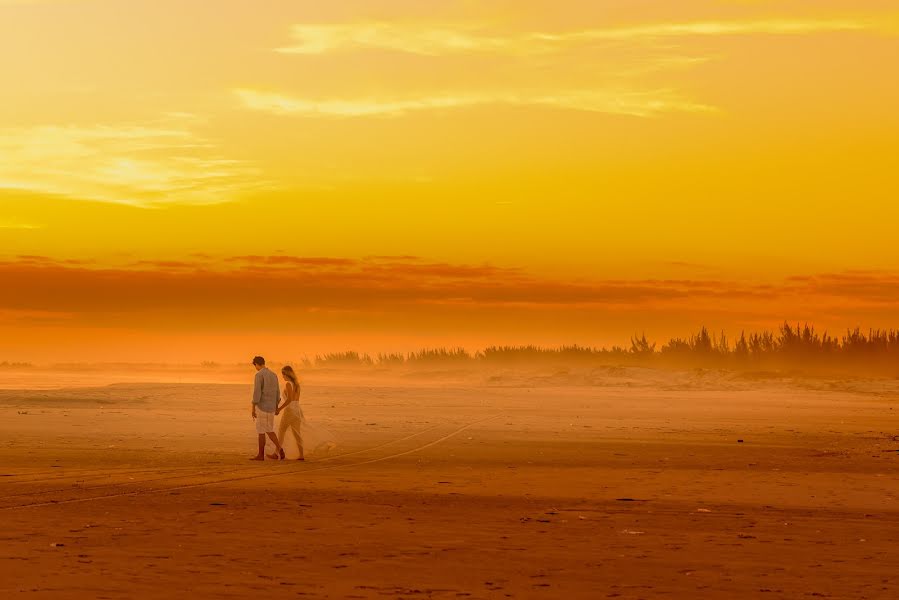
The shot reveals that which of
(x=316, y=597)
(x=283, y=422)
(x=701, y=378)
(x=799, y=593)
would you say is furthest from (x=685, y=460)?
(x=701, y=378)

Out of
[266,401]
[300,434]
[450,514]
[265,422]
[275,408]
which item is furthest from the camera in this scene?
[275,408]

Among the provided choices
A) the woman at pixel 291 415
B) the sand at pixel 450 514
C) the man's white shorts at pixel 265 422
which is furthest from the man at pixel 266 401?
the sand at pixel 450 514

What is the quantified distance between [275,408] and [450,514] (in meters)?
10.1

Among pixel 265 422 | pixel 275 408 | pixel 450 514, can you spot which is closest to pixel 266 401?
pixel 275 408

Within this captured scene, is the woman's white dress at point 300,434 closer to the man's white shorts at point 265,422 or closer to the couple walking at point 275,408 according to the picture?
the couple walking at point 275,408

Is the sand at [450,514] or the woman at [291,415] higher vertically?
the woman at [291,415]

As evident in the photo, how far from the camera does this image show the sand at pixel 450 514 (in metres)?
11.0

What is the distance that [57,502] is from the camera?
53.7 feet

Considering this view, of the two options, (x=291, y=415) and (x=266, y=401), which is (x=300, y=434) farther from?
(x=266, y=401)

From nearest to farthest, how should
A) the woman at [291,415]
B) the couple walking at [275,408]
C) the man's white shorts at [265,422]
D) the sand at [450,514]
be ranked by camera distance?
the sand at [450,514]
the man's white shorts at [265,422]
the couple walking at [275,408]
the woman at [291,415]

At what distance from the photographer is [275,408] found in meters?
25.2

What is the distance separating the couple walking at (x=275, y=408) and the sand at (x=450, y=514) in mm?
1076

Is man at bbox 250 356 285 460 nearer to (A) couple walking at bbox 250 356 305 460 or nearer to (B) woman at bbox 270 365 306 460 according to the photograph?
(A) couple walking at bbox 250 356 305 460

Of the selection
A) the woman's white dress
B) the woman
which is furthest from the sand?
the woman
